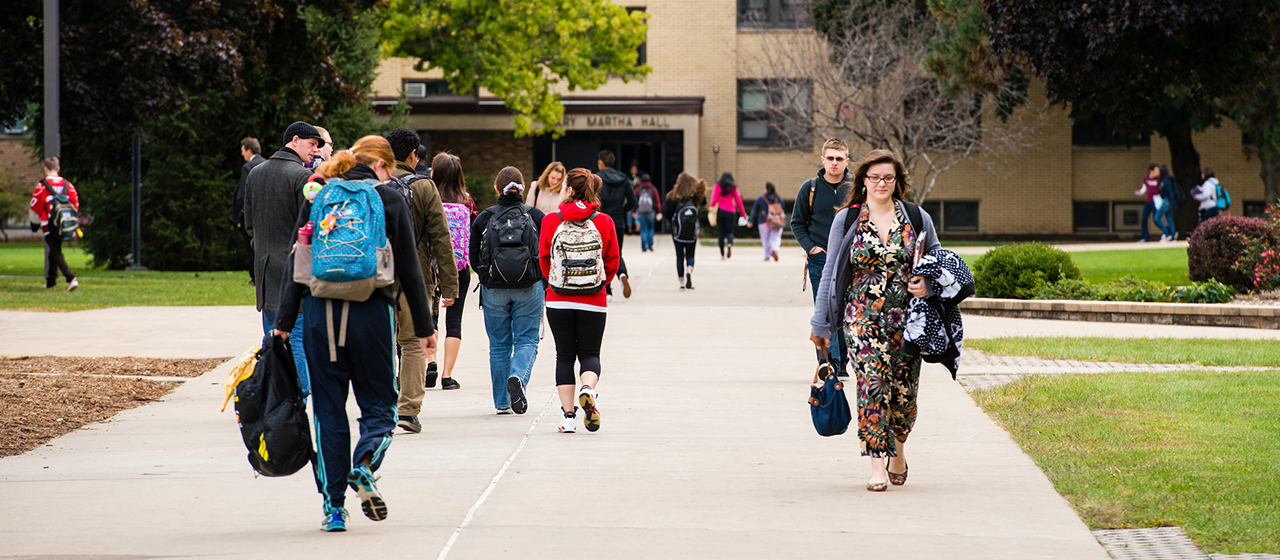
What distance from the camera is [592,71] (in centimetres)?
3594

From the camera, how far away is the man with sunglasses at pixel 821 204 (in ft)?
31.0

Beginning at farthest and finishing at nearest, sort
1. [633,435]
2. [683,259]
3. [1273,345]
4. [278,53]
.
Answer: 1. [278,53]
2. [683,259]
3. [1273,345]
4. [633,435]

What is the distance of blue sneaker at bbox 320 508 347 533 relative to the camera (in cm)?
545

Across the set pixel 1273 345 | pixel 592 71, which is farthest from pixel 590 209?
pixel 592 71

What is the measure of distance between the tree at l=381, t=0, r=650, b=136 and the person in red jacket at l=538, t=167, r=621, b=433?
26.8m

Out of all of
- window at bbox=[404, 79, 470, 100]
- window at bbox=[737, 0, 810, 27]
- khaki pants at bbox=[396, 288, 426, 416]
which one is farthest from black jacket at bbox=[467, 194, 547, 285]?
window at bbox=[404, 79, 470, 100]

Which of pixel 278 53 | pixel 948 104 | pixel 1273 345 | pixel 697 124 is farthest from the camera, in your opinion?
pixel 697 124

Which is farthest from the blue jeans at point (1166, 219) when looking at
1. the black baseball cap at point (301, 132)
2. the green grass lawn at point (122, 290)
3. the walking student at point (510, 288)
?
the black baseball cap at point (301, 132)

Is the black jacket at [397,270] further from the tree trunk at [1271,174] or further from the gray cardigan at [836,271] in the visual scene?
the tree trunk at [1271,174]

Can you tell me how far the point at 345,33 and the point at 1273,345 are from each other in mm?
18564

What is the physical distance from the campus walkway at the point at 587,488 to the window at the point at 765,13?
3068 centimetres

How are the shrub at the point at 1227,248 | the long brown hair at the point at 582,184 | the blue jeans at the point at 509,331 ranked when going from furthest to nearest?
the shrub at the point at 1227,248
the blue jeans at the point at 509,331
the long brown hair at the point at 582,184

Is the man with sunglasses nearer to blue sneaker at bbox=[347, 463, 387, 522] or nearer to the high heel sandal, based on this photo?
the high heel sandal

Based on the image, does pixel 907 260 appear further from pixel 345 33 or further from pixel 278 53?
pixel 345 33
